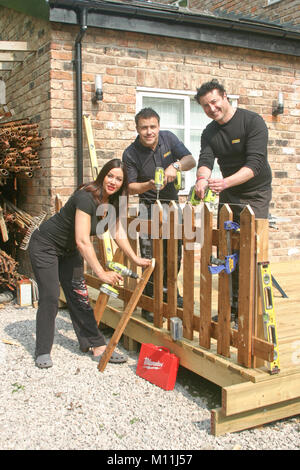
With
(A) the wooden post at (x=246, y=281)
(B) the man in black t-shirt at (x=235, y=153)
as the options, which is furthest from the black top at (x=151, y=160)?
(A) the wooden post at (x=246, y=281)

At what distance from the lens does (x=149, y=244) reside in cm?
449

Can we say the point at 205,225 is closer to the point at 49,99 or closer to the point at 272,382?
the point at 272,382

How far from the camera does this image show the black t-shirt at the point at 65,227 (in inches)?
156

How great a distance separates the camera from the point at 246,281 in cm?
319

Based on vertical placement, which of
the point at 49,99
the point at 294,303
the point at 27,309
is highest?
the point at 49,99

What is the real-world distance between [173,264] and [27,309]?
3.05m

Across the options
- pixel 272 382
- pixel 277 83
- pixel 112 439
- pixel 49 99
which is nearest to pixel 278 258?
pixel 277 83

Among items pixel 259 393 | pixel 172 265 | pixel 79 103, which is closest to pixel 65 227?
pixel 172 265

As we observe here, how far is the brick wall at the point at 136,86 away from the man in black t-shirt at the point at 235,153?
266 centimetres

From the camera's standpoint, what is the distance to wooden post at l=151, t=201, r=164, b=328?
4121 millimetres

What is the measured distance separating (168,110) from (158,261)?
3.64 meters

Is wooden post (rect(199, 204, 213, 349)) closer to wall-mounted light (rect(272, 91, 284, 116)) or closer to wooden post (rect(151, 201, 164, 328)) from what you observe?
wooden post (rect(151, 201, 164, 328))

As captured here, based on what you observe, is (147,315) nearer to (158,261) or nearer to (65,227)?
(158,261)

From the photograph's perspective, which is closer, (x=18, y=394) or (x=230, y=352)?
(x=230, y=352)
